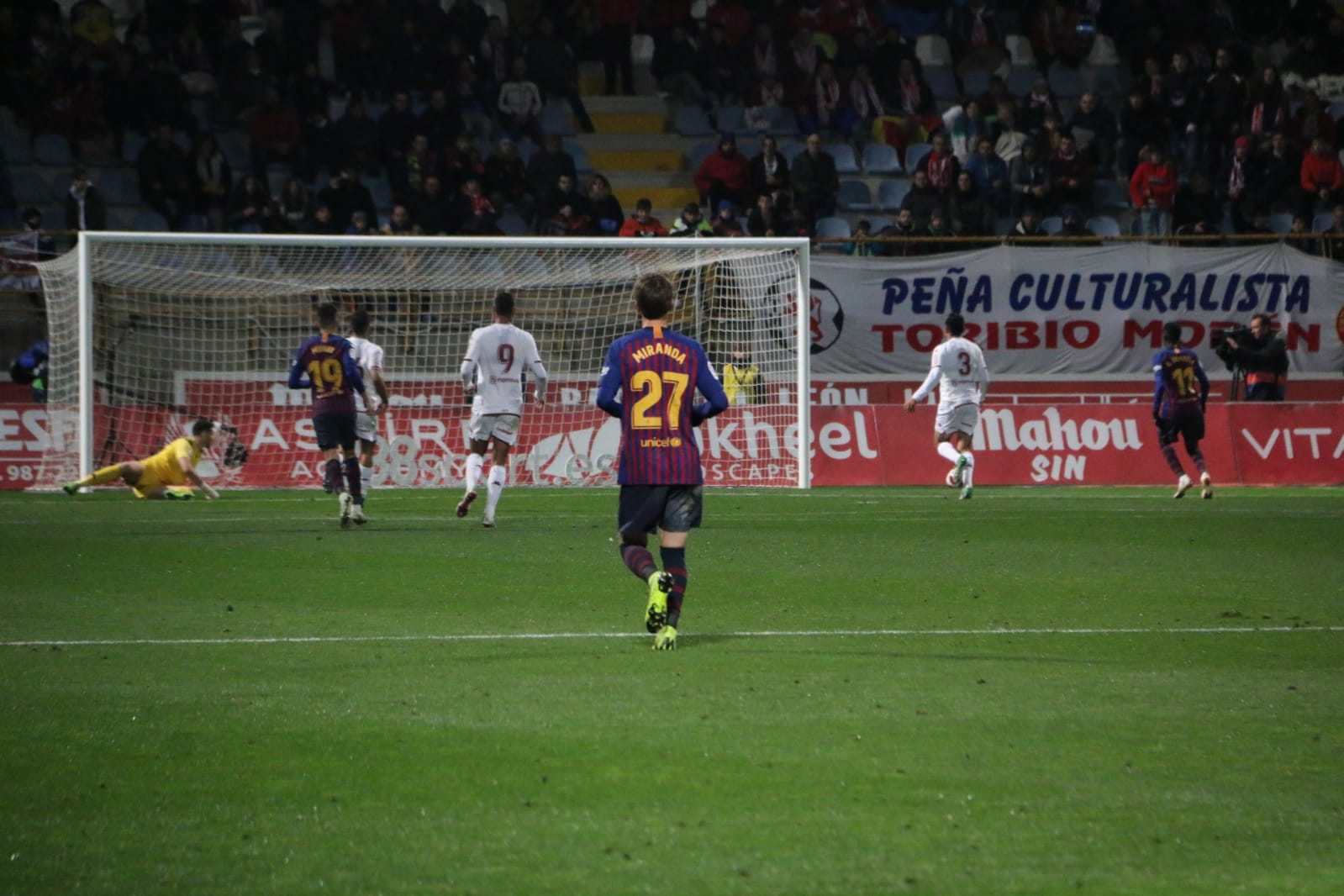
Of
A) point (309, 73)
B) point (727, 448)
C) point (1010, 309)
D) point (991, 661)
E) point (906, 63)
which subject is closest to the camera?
point (991, 661)

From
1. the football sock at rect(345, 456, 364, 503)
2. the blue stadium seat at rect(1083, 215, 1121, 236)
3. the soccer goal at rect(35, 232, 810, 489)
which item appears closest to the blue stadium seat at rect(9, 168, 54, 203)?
the soccer goal at rect(35, 232, 810, 489)

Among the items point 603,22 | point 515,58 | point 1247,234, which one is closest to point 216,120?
point 515,58

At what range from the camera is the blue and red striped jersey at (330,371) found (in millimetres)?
15305

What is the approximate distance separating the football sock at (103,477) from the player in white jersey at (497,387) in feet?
15.6

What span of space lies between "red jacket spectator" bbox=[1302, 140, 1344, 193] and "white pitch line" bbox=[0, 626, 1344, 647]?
1885cm

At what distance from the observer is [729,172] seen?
2572cm

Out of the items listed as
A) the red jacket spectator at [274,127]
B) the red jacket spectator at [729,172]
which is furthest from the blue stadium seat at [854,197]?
the red jacket spectator at [274,127]

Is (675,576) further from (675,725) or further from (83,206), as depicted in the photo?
(83,206)

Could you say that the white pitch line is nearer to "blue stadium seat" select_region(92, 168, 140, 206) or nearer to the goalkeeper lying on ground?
the goalkeeper lying on ground

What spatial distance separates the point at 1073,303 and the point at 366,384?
1017cm

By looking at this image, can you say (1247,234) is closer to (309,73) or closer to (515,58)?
(515,58)

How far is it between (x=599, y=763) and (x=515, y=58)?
22627mm

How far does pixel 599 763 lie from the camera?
5.75 m

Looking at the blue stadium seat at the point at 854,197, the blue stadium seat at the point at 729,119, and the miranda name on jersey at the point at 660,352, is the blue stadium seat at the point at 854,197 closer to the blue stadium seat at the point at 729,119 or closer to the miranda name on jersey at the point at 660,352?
the blue stadium seat at the point at 729,119
